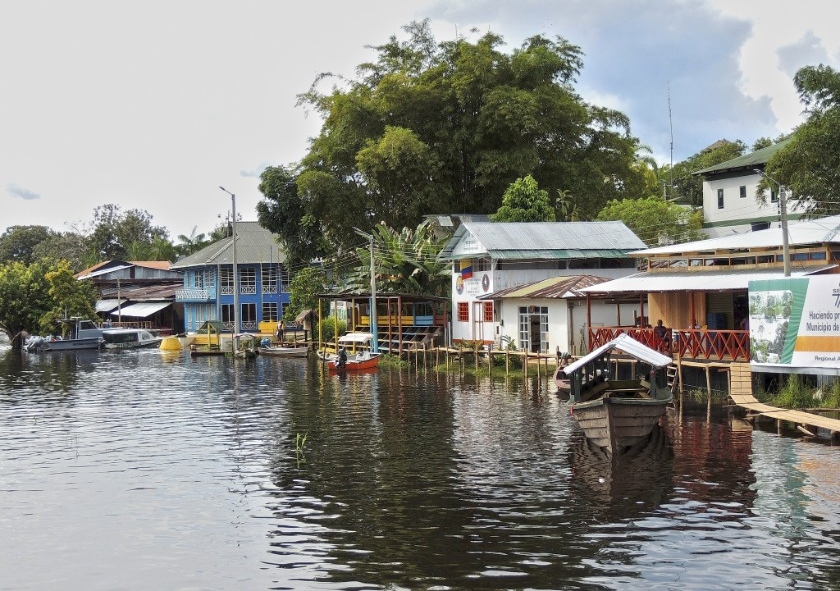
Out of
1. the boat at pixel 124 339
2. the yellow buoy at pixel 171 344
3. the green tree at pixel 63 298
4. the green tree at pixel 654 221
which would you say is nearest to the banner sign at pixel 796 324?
the green tree at pixel 654 221

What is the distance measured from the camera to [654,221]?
2640 inches

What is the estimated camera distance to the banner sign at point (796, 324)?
3218cm

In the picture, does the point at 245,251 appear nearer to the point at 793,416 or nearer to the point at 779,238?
the point at 779,238

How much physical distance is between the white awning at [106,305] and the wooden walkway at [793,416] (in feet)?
268

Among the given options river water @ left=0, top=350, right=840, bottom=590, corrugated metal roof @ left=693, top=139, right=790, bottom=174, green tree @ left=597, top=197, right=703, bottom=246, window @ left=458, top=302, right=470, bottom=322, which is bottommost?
river water @ left=0, top=350, right=840, bottom=590

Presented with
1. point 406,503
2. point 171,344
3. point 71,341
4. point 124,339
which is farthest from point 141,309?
point 406,503

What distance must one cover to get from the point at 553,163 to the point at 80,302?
4723 centimetres

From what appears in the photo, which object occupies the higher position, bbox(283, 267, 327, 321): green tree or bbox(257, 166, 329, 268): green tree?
bbox(257, 166, 329, 268): green tree

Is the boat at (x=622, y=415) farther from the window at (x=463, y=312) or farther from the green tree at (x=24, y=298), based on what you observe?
the green tree at (x=24, y=298)

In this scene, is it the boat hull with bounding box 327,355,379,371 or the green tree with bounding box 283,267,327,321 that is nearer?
the boat hull with bounding box 327,355,379,371

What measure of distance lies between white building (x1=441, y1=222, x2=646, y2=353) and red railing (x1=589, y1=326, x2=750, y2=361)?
14385mm

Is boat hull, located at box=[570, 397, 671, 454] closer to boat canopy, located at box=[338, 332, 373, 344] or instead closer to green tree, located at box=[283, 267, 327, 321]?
boat canopy, located at box=[338, 332, 373, 344]

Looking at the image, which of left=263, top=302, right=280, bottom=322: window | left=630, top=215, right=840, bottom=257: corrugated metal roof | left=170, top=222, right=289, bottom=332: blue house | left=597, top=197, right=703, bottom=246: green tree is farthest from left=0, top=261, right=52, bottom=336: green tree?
left=630, top=215, right=840, bottom=257: corrugated metal roof

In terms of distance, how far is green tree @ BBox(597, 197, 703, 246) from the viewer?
219 feet
